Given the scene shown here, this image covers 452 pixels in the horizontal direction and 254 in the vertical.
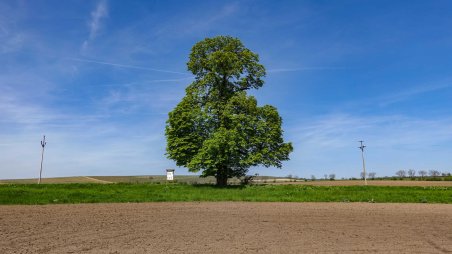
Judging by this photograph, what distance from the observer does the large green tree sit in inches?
1582

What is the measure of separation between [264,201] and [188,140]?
15.4 m

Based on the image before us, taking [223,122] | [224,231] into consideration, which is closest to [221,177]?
[223,122]

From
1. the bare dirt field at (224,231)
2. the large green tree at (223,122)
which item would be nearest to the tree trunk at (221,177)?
the large green tree at (223,122)

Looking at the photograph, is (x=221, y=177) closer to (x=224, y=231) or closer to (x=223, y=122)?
(x=223, y=122)

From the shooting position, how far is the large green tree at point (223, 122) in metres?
40.2

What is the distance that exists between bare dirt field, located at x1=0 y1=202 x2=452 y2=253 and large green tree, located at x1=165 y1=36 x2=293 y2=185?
17926mm

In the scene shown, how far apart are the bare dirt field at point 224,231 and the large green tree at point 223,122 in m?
17.9

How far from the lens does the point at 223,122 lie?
137 ft

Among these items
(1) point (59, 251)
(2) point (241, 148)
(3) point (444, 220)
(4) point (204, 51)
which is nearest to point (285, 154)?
(2) point (241, 148)

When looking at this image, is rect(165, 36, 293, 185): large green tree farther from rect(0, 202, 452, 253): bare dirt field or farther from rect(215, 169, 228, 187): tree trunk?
rect(0, 202, 452, 253): bare dirt field

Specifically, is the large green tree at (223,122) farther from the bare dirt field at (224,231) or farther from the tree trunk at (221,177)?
the bare dirt field at (224,231)

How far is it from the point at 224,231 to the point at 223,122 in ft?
88.9

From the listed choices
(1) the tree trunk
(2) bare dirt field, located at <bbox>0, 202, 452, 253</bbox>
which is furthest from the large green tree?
(2) bare dirt field, located at <bbox>0, 202, 452, 253</bbox>

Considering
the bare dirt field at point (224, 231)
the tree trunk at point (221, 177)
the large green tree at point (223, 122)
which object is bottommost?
the bare dirt field at point (224, 231)
